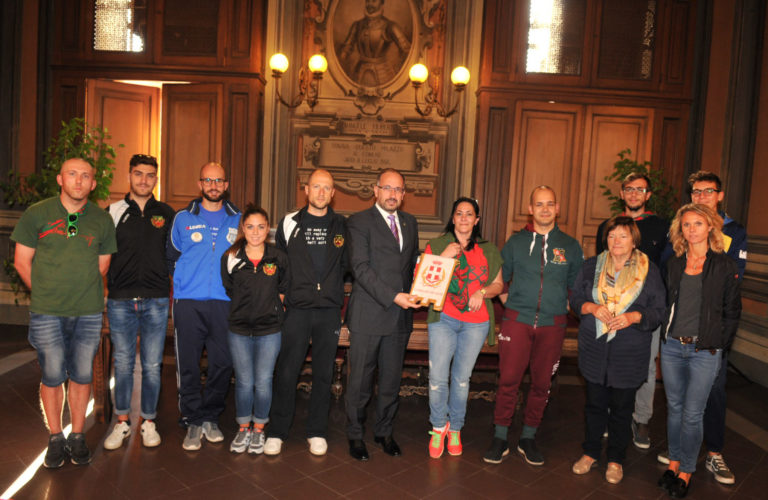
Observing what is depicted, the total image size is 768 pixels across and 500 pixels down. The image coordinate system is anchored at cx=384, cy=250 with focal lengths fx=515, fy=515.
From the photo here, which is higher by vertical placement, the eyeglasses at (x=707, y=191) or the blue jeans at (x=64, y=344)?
the eyeglasses at (x=707, y=191)

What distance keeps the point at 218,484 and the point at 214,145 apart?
5265 mm

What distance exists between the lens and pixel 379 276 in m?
3.47

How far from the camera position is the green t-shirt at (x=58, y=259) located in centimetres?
312

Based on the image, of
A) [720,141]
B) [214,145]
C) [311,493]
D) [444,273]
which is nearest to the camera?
[311,493]

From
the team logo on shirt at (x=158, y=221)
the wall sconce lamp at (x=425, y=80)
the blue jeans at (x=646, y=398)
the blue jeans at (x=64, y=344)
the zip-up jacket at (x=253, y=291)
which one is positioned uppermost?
the wall sconce lamp at (x=425, y=80)

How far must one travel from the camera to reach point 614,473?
3.39 meters

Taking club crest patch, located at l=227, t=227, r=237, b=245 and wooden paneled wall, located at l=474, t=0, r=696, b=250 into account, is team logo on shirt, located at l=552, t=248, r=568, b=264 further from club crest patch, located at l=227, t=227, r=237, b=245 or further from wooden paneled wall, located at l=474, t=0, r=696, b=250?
wooden paneled wall, located at l=474, t=0, r=696, b=250

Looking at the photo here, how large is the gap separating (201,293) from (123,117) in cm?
490

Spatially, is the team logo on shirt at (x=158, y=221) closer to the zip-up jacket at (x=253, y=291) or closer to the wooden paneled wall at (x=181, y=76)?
the zip-up jacket at (x=253, y=291)

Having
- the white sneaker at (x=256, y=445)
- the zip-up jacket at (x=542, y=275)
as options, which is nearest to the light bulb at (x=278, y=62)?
the zip-up jacket at (x=542, y=275)

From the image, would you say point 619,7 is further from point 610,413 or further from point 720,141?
point 610,413

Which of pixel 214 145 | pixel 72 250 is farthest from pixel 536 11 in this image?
pixel 72 250

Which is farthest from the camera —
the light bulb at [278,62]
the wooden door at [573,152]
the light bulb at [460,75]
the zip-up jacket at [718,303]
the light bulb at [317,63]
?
the wooden door at [573,152]

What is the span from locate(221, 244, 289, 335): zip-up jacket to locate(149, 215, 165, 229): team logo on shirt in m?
0.53
